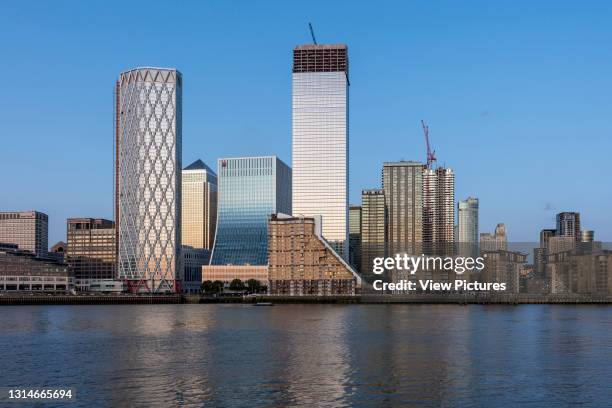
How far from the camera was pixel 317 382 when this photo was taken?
67000 mm

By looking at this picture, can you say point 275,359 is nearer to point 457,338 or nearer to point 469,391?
point 469,391

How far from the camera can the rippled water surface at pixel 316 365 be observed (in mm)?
60312

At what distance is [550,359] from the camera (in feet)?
270

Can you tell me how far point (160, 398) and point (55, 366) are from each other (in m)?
21.8

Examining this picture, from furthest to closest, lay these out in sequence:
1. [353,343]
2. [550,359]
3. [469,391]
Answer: [353,343] → [550,359] → [469,391]

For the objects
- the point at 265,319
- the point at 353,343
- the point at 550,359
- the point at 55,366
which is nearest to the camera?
the point at 55,366

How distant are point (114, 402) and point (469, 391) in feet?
86.9

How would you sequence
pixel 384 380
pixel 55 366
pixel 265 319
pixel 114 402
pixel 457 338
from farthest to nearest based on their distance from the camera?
pixel 265 319, pixel 457 338, pixel 55 366, pixel 384 380, pixel 114 402

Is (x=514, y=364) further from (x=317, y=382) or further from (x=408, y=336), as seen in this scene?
(x=408, y=336)

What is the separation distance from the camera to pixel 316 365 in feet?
253

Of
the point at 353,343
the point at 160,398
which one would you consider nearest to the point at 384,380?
the point at 160,398

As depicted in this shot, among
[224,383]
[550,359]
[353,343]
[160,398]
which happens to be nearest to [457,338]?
[353,343]

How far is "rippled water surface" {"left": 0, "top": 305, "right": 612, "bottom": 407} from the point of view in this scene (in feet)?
198

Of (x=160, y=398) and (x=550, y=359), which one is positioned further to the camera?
(x=550, y=359)
